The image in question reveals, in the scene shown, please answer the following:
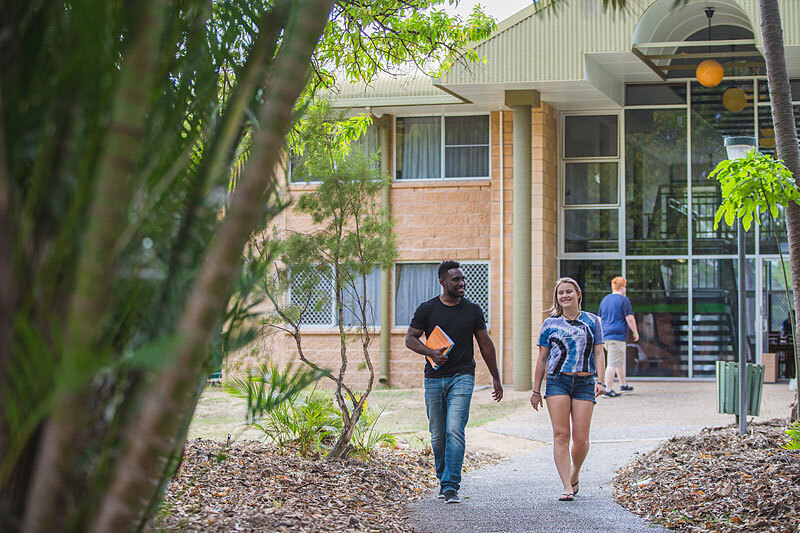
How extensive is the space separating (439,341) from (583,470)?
9.42ft

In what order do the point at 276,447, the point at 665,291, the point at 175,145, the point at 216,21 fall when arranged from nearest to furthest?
1. the point at 175,145
2. the point at 216,21
3. the point at 276,447
4. the point at 665,291

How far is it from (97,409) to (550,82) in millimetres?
16270

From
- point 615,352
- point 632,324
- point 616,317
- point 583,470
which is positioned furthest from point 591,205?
point 583,470

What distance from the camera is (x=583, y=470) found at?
952cm

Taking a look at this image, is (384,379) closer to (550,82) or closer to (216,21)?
(550,82)

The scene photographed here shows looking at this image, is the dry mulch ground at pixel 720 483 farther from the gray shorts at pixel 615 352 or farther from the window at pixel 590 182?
the window at pixel 590 182

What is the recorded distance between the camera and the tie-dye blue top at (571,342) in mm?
7496

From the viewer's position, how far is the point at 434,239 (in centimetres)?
1980

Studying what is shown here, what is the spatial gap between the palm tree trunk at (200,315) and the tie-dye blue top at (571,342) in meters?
6.05

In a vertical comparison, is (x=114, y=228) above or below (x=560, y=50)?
below

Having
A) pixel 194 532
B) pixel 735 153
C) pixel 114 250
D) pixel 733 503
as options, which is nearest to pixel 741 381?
pixel 735 153

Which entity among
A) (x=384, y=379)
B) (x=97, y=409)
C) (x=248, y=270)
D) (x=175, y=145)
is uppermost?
(x=175, y=145)

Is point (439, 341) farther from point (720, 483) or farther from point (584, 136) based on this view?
point (584, 136)

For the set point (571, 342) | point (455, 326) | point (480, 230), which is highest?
point (480, 230)
